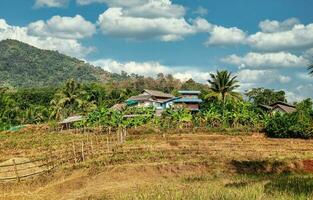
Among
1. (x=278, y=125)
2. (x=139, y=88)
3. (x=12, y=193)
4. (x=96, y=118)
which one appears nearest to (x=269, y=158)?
(x=12, y=193)

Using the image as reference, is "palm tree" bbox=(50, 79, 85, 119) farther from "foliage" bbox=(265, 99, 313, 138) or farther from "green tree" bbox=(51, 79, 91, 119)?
"foliage" bbox=(265, 99, 313, 138)

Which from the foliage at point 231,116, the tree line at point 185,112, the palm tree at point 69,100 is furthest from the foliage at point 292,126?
the palm tree at point 69,100

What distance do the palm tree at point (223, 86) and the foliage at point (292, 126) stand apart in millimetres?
14895

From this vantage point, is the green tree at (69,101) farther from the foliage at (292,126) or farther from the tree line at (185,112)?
the foliage at (292,126)

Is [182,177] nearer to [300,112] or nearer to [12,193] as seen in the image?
[12,193]

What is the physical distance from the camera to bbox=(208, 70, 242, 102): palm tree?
67438 millimetres

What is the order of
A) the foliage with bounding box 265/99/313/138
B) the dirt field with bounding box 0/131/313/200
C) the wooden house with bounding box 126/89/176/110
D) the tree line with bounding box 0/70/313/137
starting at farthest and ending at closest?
the wooden house with bounding box 126/89/176/110, the tree line with bounding box 0/70/313/137, the foliage with bounding box 265/99/313/138, the dirt field with bounding box 0/131/313/200

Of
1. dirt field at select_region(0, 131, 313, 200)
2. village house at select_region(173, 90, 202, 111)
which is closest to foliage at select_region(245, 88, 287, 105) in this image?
A: village house at select_region(173, 90, 202, 111)

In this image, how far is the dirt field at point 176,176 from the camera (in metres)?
17.1

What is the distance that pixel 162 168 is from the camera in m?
27.5

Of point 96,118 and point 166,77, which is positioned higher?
point 166,77

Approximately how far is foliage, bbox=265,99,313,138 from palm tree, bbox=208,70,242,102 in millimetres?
14895

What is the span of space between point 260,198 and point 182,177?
11403mm

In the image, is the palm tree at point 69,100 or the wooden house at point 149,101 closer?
the palm tree at point 69,100
